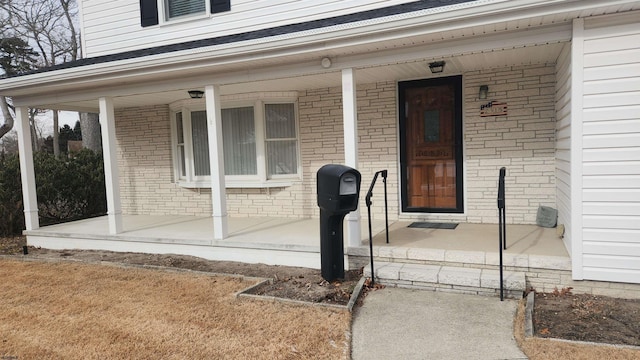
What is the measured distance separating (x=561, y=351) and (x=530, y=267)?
4.28ft

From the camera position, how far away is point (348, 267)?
508 cm

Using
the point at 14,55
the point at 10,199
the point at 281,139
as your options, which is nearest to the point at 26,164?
the point at 10,199

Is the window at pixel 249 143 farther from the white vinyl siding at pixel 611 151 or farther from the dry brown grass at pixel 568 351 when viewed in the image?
the dry brown grass at pixel 568 351

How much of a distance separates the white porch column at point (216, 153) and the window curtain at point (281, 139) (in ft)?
5.52

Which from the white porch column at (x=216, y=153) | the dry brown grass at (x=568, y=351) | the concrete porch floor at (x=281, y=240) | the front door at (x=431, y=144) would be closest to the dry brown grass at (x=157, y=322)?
the concrete porch floor at (x=281, y=240)

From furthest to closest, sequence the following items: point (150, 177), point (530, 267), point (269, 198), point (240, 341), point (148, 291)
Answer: point (150, 177) → point (269, 198) → point (148, 291) → point (530, 267) → point (240, 341)

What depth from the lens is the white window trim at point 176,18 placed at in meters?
7.55

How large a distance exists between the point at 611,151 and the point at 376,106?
339 centimetres

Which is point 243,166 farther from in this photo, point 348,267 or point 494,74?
point 494,74

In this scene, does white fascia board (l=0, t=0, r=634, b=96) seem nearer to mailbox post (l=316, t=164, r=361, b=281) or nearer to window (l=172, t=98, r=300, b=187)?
mailbox post (l=316, t=164, r=361, b=281)

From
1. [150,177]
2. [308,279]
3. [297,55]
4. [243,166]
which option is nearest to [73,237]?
[150,177]

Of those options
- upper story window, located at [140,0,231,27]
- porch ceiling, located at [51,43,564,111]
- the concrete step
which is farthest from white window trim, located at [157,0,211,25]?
the concrete step

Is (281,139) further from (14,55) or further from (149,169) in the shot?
(14,55)

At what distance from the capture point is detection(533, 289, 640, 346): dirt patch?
10.6 ft
